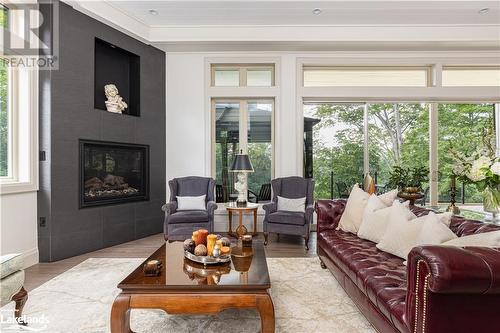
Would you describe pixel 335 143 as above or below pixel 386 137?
below

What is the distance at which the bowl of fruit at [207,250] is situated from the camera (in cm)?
220

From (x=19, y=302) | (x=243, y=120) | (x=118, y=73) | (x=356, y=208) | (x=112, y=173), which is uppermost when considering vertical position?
(x=118, y=73)

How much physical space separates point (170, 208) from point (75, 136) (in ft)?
5.24

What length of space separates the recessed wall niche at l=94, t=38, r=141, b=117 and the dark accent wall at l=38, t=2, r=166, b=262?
4.4 inches

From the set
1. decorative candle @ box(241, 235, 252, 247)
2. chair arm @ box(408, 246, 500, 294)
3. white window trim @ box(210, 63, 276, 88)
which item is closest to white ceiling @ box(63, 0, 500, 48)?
white window trim @ box(210, 63, 276, 88)

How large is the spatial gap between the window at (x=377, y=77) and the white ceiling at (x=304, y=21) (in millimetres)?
664

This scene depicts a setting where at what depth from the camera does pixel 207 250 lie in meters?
2.28

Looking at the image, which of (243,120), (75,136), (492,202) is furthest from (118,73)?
(492,202)

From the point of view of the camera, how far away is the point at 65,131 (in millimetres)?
3775

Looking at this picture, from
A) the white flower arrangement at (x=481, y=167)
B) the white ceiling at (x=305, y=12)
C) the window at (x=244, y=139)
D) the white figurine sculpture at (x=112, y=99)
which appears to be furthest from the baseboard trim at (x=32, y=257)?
the white flower arrangement at (x=481, y=167)

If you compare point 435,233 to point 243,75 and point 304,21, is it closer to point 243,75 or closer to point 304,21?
point 304,21

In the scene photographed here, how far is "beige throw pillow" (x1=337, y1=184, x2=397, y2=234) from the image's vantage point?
3012 millimetres

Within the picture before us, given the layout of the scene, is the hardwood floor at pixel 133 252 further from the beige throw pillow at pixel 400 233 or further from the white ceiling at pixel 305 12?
the white ceiling at pixel 305 12

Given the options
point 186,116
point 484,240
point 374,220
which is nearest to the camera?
point 484,240
